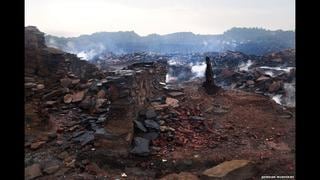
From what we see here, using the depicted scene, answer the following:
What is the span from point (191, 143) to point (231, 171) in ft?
6.78

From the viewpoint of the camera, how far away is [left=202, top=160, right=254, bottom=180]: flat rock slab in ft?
21.3

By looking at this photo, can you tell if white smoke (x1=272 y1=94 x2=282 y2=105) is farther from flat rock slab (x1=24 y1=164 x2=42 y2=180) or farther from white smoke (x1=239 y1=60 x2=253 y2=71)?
flat rock slab (x1=24 y1=164 x2=42 y2=180)

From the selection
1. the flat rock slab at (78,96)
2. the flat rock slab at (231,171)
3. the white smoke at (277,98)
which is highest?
the flat rock slab at (78,96)

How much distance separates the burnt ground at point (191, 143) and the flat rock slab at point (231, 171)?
7.4 inches

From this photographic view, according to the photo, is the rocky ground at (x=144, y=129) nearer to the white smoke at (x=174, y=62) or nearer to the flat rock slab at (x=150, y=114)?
the flat rock slab at (x=150, y=114)

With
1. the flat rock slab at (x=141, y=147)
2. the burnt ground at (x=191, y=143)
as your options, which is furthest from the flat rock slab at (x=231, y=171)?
the flat rock slab at (x=141, y=147)

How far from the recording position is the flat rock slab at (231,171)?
21.3ft

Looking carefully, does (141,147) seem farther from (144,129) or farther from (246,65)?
(246,65)

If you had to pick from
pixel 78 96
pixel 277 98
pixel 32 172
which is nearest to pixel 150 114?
pixel 78 96

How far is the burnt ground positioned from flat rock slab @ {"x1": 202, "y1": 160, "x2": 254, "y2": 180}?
0.61 ft

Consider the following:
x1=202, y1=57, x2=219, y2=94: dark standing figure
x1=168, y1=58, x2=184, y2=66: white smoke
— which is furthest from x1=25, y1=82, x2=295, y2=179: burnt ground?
x1=168, y1=58, x2=184, y2=66: white smoke

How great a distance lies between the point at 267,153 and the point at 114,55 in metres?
12.0

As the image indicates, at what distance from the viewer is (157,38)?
55.3ft
